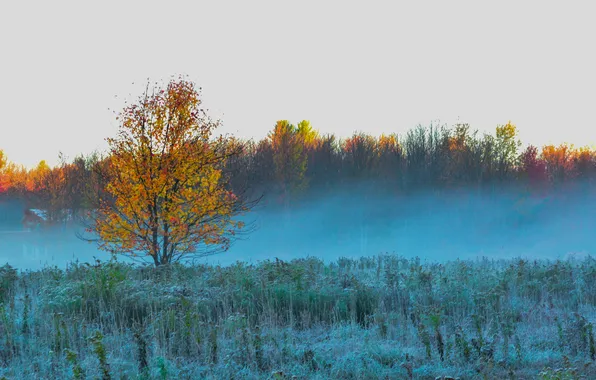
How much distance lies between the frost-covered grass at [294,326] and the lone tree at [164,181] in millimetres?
2870

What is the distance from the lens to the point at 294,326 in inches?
336

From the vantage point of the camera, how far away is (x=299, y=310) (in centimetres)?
952

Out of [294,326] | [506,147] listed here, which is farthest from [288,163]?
[294,326]

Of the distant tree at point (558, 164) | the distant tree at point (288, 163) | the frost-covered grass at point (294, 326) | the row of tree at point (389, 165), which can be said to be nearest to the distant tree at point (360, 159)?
the row of tree at point (389, 165)

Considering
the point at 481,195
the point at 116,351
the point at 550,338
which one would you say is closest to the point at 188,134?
the point at 116,351

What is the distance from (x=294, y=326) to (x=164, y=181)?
747 cm

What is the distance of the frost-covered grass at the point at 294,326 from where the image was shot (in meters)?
6.33

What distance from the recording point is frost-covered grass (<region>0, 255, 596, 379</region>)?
633cm

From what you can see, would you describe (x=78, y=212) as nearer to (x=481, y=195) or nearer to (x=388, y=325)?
(x=481, y=195)

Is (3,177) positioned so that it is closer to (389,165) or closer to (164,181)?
(389,165)

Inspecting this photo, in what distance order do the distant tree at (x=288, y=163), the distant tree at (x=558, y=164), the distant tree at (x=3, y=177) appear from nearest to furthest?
the distant tree at (x=288, y=163) → the distant tree at (x=558, y=164) → the distant tree at (x=3, y=177)

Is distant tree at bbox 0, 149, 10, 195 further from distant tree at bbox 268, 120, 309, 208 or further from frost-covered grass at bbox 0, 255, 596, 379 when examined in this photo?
frost-covered grass at bbox 0, 255, 596, 379

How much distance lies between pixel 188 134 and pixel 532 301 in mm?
9558

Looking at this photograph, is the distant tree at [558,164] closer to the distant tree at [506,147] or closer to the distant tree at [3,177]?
the distant tree at [506,147]
